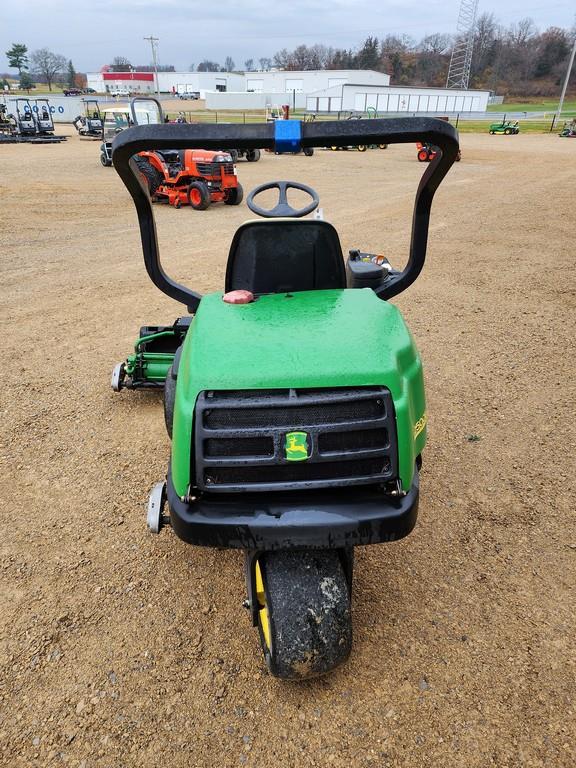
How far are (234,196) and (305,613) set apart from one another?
37.4ft

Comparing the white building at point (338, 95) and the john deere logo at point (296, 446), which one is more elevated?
the john deere logo at point (296, 446)

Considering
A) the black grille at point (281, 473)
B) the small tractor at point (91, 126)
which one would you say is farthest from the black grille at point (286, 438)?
the small tractor at point (91, 126)

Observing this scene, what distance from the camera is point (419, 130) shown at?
7.00 ft

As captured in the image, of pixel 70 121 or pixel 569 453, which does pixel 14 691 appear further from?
pixel 70 121

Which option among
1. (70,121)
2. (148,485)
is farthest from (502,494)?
(70,121)

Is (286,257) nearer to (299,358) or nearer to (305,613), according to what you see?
(299,358)

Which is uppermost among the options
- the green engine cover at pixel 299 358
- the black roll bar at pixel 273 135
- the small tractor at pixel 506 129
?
the black roll bar at pixel 273 135

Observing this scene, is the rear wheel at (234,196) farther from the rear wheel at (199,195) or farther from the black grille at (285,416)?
the black grille at (285,416)

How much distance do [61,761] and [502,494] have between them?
2.58m

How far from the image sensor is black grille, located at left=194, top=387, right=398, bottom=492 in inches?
73.0

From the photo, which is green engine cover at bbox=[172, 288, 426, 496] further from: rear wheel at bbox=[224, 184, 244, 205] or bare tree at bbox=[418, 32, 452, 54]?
bare tree at bbox=[418, 32, 452, 54]

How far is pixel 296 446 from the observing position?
1853mm

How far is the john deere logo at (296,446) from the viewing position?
1853 millimetres

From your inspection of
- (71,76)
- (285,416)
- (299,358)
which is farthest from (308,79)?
(285,416)
